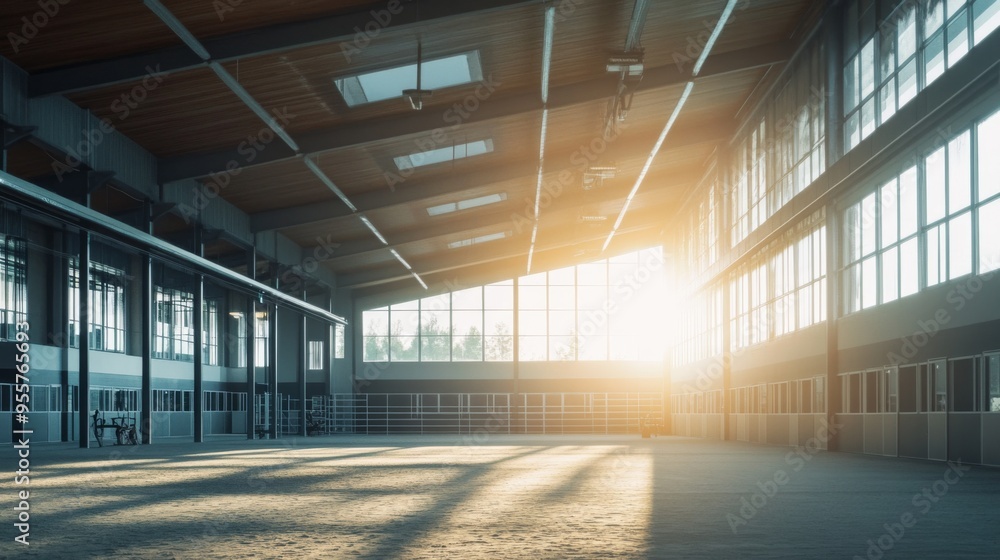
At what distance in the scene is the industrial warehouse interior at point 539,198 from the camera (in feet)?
36.8

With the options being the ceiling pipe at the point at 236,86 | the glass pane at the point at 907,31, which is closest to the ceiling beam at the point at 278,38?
the ceiling pipe at the point at 236,86

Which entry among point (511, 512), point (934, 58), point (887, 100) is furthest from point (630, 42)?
point (511, 512)

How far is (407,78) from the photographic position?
88.1ft

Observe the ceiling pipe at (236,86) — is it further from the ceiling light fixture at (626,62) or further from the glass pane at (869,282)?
the glass pane at (869,282)

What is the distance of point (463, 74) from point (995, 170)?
13338 mm

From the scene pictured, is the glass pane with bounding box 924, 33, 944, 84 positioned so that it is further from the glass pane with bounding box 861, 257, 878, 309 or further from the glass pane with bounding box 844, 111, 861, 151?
the glass pane with bounding box 861, 257, 878, 309

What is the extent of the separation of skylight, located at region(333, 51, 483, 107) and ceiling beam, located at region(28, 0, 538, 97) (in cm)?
309

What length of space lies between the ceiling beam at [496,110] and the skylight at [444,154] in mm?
4212

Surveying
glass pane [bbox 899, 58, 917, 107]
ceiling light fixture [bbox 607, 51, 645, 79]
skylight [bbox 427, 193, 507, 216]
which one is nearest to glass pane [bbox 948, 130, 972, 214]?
glass pane [bbox 899, 58, 917, 107]

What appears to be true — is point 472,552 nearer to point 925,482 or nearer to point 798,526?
point 798,526

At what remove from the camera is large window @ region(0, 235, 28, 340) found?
3741 centimetres

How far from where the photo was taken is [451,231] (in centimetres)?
4734

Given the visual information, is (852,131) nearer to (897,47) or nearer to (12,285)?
(897,47)

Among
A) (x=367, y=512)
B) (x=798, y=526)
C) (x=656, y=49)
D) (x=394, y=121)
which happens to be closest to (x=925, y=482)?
(x=798, y=526)
